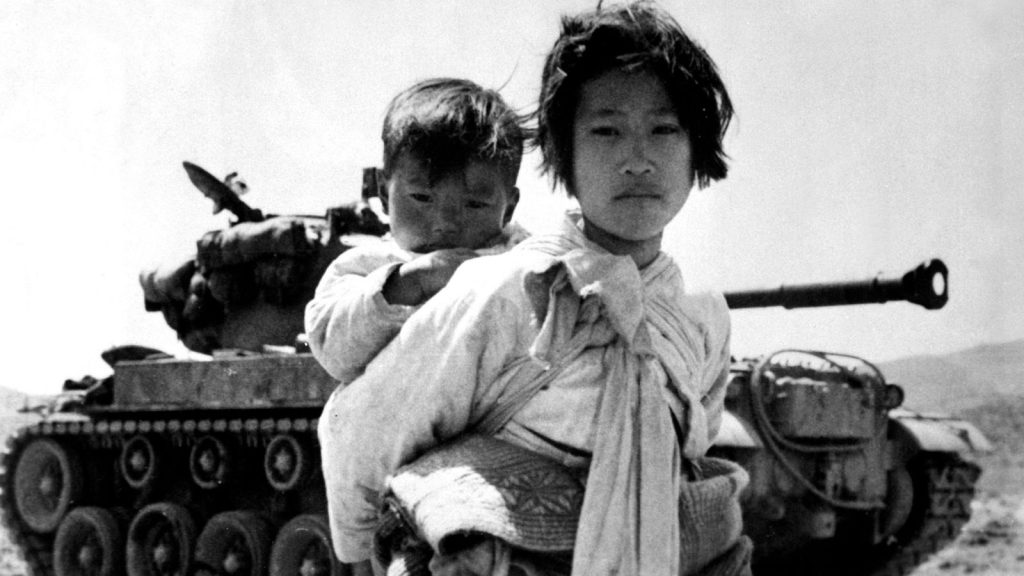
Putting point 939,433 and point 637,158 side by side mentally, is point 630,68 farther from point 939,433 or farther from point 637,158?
point 939,433

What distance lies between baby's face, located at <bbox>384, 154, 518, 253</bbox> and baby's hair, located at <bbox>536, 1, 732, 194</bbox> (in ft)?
0.82

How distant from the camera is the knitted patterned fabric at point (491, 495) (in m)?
1.80

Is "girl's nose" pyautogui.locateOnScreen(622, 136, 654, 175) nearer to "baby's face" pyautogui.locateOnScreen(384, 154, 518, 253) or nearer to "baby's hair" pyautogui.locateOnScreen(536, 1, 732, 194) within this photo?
"baby's hair" pyautogui.locateOnScreen(536, 1, 732, 194)

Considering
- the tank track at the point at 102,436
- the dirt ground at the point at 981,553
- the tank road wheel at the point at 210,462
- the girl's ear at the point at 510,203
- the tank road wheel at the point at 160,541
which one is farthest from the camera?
the dirt ground at the point at 981,553

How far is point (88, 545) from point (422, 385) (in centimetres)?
755

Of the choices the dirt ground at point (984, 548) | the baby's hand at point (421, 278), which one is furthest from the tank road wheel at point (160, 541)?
the baby's hand at point (421, 278)

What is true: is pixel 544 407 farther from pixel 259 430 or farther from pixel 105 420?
pixel 105 420

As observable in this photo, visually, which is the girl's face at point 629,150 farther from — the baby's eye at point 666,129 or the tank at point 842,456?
the tank at point 842,456

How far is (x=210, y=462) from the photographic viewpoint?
820 centimetres

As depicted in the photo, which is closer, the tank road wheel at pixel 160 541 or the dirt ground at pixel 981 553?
the tank road wheel at pixel 160 541

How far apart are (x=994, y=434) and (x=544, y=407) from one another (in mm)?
30318

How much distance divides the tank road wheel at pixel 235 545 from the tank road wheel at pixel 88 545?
818mm

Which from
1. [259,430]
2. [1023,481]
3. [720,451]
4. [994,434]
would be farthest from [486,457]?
[994,434]

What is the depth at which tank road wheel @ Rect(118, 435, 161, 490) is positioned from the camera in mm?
8523
